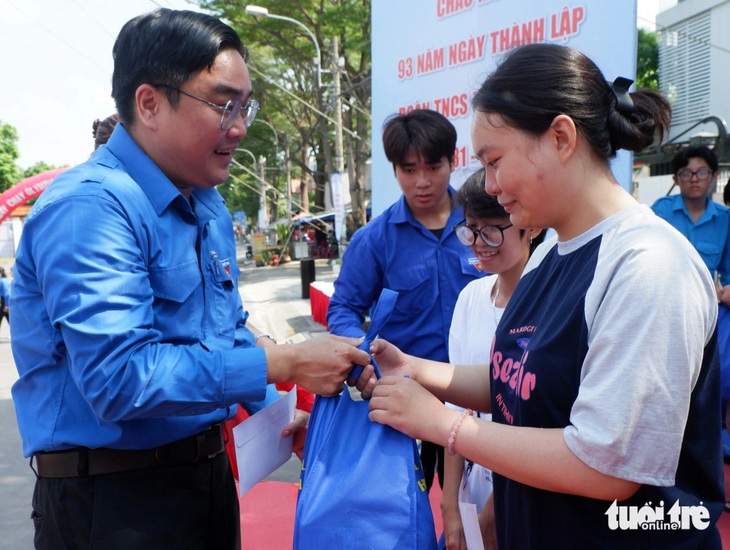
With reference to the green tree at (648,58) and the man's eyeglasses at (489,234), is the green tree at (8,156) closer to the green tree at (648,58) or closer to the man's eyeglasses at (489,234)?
the green tree at (648,58)

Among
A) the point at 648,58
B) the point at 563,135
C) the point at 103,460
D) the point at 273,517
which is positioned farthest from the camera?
the point at 648,58

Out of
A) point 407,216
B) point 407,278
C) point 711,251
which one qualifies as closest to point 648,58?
point 711,251

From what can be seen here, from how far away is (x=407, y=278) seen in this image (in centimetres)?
291

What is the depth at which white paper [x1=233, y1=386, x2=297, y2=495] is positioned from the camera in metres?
1.65

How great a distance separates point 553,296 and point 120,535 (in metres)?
1.13

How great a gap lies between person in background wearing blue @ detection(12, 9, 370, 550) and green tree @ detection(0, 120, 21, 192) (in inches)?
2099

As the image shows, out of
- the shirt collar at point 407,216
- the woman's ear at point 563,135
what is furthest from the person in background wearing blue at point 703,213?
the woman's ear at point 563,135

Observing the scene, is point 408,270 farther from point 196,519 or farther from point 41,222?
point 41,222

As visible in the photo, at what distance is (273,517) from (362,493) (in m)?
2.24

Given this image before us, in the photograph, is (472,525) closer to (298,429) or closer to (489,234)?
(298,429)

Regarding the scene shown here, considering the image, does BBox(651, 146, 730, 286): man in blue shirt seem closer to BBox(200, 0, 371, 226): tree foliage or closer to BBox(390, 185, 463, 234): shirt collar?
BBox(390, 185, 463, 234): shirt collar

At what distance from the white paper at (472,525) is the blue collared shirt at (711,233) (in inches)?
133

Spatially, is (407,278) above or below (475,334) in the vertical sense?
above

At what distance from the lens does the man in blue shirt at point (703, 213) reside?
4.38m
